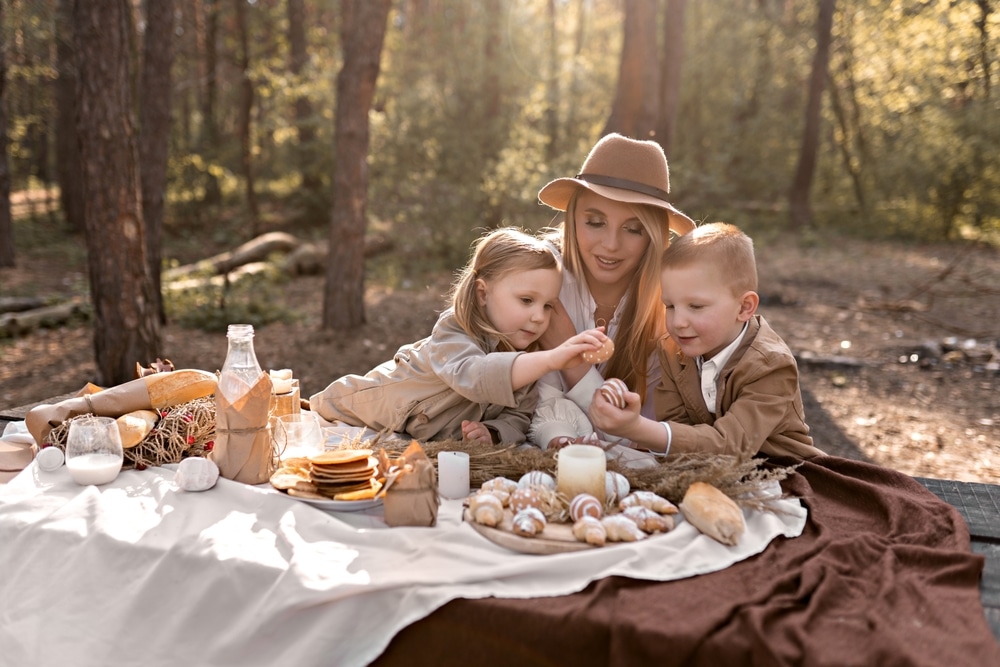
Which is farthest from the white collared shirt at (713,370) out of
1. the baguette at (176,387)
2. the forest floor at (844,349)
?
the forest floor at (844,349)

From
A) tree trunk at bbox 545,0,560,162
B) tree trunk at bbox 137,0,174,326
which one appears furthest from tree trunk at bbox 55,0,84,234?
tree trunk at bbox 545,0,560,162

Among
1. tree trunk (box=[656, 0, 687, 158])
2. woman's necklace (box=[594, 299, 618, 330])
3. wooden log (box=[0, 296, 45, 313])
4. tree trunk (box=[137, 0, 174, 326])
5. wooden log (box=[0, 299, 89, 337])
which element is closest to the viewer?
woman's necklace (box=[594, 299, 618, 330])

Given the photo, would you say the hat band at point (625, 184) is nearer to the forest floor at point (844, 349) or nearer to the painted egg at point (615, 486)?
the painted egg at point (615, 486)

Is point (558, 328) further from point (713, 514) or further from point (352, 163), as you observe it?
point (352, 163)

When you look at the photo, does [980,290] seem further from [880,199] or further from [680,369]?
[680,369]

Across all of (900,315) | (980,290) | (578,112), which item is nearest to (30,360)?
(900,315)

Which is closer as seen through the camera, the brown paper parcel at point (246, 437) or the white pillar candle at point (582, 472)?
the white pillar candle at point (582, 472)

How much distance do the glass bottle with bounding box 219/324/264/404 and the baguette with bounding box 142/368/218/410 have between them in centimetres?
45

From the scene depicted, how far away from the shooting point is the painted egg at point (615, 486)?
2.24 m

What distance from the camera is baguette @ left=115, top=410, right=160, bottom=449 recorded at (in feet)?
8.34

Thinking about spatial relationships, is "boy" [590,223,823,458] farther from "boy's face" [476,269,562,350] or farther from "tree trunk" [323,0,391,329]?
"tree trunk" [323,0,391,329]

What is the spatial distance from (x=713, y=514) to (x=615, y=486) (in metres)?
0.31

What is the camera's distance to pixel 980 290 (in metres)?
9.83

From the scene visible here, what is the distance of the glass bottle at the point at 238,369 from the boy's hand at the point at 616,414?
968 mm
